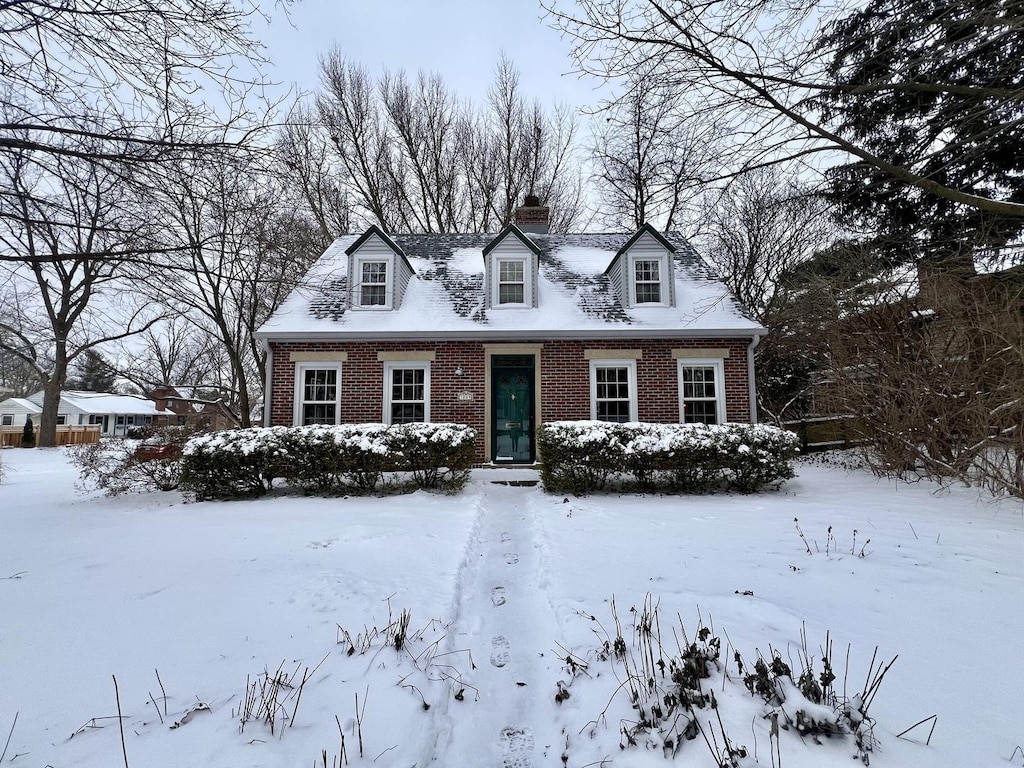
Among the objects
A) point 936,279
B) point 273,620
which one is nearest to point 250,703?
point 273,620

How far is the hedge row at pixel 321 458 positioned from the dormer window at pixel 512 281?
5.01 metres

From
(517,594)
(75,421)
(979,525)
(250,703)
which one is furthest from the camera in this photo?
(75,421)

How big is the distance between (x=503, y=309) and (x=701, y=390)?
17.6 ft

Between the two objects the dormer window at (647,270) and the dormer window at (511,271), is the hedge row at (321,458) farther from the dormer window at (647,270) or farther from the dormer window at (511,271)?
the dormer window at (647,270)

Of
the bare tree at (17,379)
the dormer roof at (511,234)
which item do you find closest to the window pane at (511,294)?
the dormer roof at (511,234)

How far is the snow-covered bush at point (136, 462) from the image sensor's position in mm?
8641

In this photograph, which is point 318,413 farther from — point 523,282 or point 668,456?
point 668,456

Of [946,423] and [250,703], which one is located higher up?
[946,423]

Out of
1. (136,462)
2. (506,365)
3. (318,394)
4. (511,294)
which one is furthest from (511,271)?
(136,462)

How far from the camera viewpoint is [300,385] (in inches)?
444

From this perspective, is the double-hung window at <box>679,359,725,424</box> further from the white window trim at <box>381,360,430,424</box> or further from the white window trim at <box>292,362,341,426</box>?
the white window trim at <box>292,362,341,426</box>

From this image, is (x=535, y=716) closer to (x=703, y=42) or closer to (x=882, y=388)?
(x=703, y=42)

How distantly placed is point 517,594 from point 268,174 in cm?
503

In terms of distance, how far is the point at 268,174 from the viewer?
5.02 m
